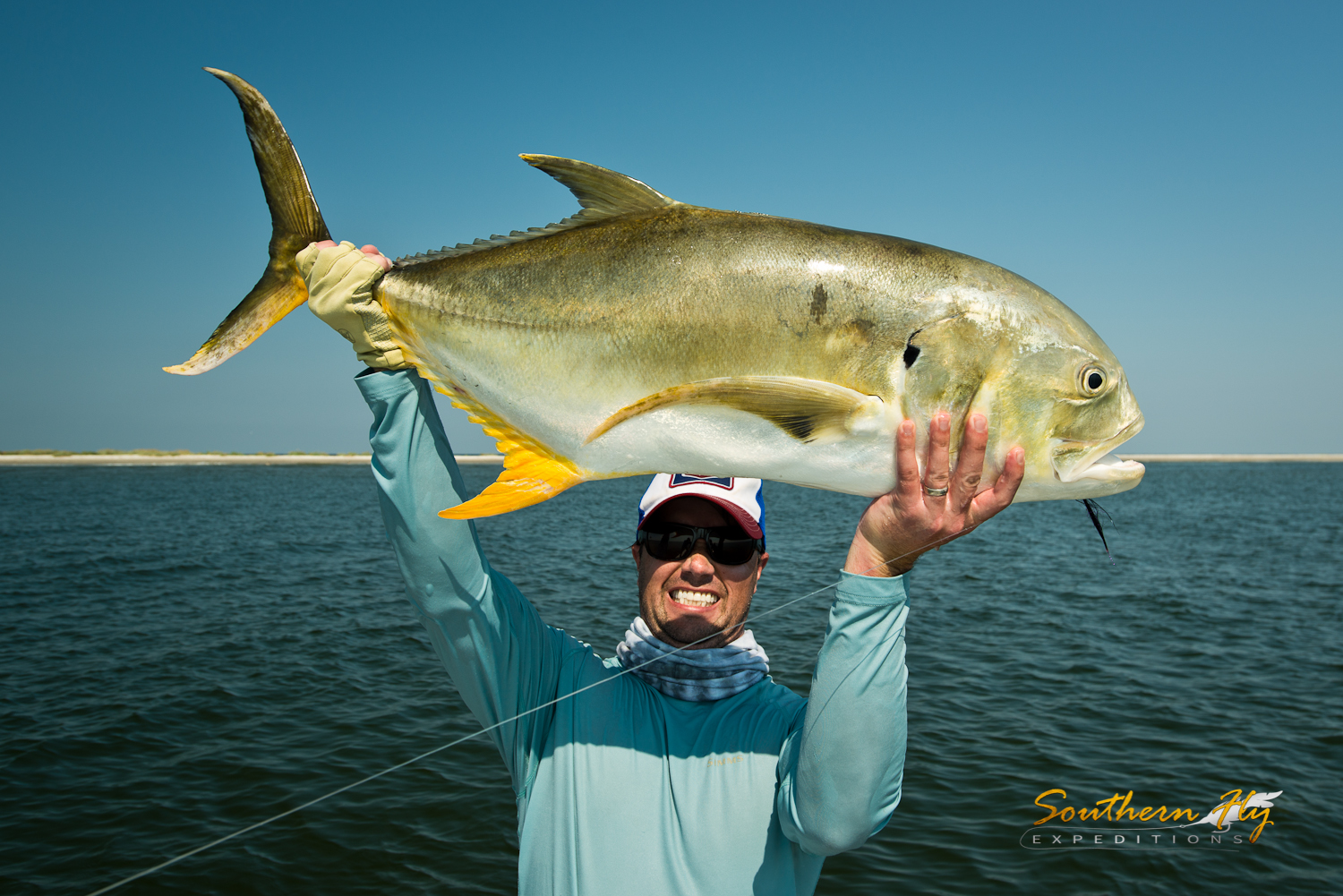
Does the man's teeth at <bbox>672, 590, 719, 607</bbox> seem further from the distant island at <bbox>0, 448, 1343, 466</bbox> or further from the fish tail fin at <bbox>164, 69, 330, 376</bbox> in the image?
the distant island at <bbox>0, 448, 1343, 466</bbox>

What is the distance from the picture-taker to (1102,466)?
212cm

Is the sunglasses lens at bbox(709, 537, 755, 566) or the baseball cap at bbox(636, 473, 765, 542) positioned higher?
the baseball cap at bbox(636, 473, 765, 542)

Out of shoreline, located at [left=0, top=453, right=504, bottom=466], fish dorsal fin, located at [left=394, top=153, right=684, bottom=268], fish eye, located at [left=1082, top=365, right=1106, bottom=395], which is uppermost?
fish dorsal fin, located at [left=394, top=153, right=684, bottom=268]

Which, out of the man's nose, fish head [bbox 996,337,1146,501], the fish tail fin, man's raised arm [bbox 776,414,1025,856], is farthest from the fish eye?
the fish tail fin

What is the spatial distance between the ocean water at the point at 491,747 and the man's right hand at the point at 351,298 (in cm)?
623

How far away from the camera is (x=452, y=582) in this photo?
229cm

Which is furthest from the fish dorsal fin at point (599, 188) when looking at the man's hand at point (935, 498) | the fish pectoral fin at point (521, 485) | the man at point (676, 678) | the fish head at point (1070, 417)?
the fish head at point (1070, 417)

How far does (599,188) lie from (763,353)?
2.33 feet

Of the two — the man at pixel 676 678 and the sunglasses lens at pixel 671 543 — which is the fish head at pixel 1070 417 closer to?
the man at pixel 676 678

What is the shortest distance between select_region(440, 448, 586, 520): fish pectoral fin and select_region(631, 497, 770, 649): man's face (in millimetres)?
597

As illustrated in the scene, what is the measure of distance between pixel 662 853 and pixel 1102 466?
1.62 metres

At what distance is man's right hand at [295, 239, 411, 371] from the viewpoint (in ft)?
7.68

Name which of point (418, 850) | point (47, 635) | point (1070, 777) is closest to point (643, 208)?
point (418, 850)

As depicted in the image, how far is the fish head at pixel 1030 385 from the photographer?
6.64 feet
